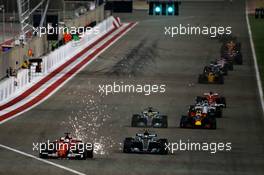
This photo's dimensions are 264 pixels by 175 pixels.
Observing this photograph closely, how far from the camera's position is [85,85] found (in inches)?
2598

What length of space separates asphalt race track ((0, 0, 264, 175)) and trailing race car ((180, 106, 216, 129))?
49cm

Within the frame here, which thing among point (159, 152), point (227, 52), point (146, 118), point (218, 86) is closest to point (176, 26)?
point (227, 52)

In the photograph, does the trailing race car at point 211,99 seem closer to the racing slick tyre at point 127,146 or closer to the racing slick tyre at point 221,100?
the racing slick tyre at point 221,100

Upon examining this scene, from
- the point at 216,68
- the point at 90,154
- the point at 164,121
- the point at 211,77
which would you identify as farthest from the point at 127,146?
the point at 216,68

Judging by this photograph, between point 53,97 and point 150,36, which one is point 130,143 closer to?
point 53,97

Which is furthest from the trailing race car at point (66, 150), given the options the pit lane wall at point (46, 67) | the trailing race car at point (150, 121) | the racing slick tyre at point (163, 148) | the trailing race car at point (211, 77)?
the trailing race car at point (211, 77)

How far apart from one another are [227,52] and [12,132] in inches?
1282

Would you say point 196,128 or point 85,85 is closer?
point 196,128

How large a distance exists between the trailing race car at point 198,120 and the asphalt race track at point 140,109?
0.49 meters

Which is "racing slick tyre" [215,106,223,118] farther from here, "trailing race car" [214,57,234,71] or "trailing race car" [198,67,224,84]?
"trailing race car" [214,57,234,71]

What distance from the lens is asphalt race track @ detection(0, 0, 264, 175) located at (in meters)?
41.9

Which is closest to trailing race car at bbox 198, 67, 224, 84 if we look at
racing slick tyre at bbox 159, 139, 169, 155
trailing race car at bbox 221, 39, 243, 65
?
trailing race car at bbox 221, 39, 243, 65

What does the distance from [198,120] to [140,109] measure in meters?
6.89

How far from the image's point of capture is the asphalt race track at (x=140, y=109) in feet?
137
